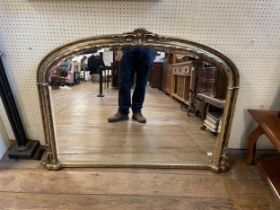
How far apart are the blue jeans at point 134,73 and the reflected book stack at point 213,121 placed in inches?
11.5

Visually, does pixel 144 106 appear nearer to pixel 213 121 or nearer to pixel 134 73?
pixel 134 73

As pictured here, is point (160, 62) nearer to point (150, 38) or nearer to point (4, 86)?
point (150, 38)

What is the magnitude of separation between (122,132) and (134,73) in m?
0.28

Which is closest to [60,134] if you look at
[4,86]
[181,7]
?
[4,86]

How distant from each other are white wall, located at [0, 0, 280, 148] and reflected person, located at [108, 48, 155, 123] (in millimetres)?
95

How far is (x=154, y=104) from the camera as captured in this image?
37.0 inches

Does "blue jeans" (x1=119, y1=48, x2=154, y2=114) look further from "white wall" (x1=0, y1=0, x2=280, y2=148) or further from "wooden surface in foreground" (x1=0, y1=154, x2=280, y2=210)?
Result: "wooden surface in foreground" (x1=0, y1=154, x2=280, y2=210)

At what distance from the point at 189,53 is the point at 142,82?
0.25 m

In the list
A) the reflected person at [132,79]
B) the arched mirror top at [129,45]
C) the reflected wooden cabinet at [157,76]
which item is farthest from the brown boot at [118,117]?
the arched mirror top at [129,45]

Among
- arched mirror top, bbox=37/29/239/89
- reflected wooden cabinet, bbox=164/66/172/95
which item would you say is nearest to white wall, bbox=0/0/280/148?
arched mirror top, bbox=37/29/239/89

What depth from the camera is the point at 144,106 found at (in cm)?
94

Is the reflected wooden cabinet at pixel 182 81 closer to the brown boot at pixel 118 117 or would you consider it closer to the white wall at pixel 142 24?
the white wall at pixel 142 24

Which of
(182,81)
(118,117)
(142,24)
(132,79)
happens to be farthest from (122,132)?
(142,24)

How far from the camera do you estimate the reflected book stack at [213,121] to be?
0.80 metres
